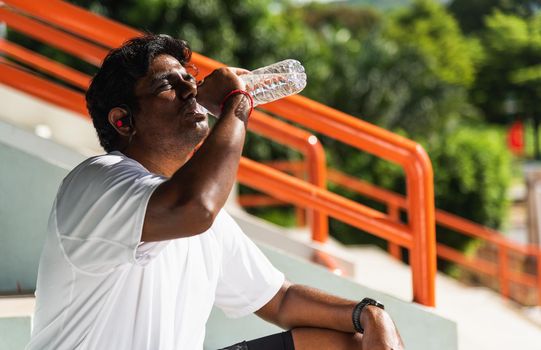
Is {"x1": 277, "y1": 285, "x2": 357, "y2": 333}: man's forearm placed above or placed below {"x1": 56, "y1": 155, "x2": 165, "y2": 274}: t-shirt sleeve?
below

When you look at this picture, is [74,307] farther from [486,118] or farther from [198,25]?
[486,118]

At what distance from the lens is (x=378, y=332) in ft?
6.45

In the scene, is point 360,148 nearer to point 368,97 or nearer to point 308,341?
point 308,341

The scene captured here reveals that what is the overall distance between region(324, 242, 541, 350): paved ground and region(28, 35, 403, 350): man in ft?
3.51

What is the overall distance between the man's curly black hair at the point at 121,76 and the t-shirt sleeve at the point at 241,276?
0.40m

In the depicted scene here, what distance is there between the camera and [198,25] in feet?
49.5

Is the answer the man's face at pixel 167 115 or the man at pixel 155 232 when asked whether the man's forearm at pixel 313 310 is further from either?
the man's face at pixel 167 115

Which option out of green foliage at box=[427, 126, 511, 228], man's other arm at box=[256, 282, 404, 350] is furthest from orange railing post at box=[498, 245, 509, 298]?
man's other arm at box=[256, 282, 404, 350]

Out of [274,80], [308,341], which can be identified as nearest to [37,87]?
[274,80]

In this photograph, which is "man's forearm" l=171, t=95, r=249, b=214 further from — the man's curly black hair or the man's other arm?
the man's other arm

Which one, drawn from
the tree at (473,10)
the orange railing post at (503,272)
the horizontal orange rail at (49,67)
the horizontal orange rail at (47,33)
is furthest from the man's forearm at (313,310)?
the tree at (473,10)

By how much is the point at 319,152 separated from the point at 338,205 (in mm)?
1012

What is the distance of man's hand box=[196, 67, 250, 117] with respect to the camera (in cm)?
188

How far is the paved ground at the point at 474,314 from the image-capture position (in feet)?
11.9
